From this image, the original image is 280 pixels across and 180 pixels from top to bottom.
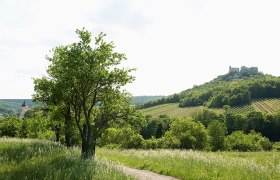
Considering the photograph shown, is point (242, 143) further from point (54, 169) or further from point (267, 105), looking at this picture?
point (267, 105)

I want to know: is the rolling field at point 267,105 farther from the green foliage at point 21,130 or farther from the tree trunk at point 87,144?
the tree trunk at point 87,144

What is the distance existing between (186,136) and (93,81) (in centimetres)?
5081

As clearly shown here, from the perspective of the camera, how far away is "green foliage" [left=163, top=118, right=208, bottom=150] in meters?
64.8

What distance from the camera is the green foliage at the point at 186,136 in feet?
212

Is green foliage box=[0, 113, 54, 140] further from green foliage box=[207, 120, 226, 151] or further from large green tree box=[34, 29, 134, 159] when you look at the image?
large green tree box=[34, 29, 134, 159]

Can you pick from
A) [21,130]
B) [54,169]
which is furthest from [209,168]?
[21,130]

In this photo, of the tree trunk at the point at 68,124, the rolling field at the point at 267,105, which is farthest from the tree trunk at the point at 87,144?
the rolling field at the point at 267,105

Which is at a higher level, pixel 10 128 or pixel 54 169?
pixel 54 169

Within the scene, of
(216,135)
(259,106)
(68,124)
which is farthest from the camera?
(259,106)

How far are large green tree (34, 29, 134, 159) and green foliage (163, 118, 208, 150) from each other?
46577 millimetres

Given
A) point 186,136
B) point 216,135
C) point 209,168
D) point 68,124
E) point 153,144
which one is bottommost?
point 153,144

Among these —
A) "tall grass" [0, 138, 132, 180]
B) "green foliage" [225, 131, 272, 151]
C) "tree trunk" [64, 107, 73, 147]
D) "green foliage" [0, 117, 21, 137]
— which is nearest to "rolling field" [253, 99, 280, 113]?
"green foliage" [225, 131, 272, 151]

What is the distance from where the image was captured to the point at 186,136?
2564 inches

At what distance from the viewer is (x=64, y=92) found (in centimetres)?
1894
